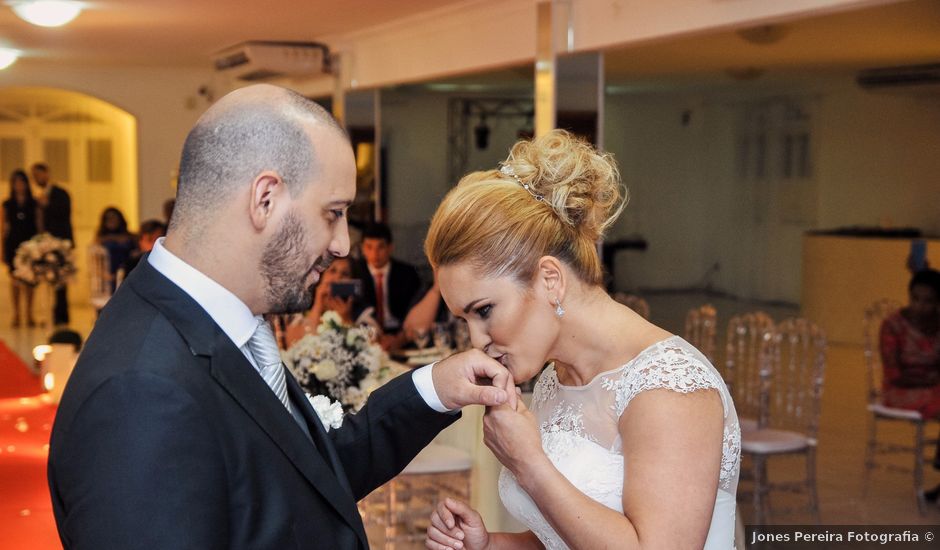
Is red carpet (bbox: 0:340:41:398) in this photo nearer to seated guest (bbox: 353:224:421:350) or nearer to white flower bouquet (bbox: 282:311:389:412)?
seated guest (bbox: 353:224:421:350)

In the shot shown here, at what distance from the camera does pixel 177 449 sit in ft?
4.22

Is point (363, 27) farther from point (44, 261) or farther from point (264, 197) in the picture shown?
point (264, 197)

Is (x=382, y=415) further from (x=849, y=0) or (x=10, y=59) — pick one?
(x=10, y=59)

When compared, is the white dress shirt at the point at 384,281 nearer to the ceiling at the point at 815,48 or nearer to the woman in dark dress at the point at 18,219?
the ceiling at the point at 815,48

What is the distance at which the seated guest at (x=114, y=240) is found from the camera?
11141mm

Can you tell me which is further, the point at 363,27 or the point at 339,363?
the point at 363,27

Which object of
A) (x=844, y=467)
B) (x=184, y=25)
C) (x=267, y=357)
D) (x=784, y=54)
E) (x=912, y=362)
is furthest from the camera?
(x=784, y=54)

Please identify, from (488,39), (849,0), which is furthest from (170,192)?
(849,0)

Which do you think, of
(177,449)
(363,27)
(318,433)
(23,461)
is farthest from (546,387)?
(363,27)

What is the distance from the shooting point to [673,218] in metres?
17.3

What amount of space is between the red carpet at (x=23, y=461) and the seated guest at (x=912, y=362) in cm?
465

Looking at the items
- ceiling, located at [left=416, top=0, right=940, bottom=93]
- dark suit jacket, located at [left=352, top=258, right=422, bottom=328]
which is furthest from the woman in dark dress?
dark suit jacket, located at [left=352, top=258, right=422, bottom=328]

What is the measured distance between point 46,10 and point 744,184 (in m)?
11.1

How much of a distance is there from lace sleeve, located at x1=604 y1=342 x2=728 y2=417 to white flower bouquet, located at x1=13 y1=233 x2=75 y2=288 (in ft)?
32.6
